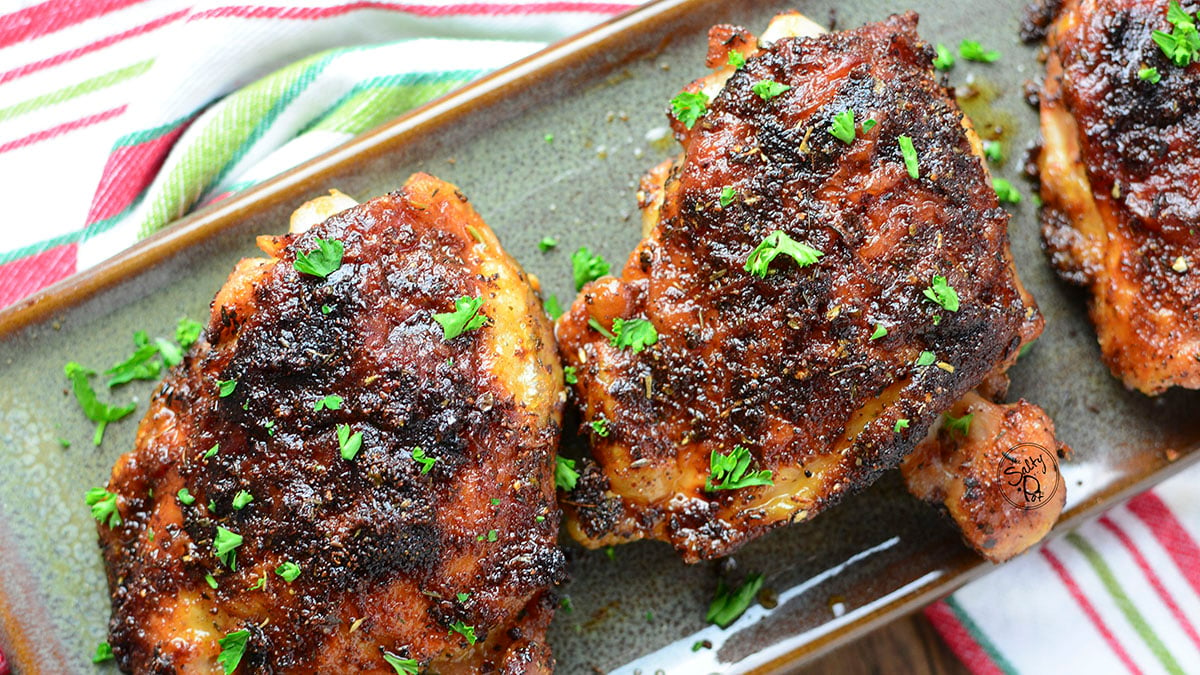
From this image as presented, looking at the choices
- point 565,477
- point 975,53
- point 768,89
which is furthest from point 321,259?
point 975,53

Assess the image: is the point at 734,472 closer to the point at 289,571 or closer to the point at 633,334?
the point at 633,334

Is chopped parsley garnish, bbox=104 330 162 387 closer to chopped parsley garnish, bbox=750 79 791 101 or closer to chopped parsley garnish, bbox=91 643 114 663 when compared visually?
chopped parsley garnish, bbox=91 643 114 663

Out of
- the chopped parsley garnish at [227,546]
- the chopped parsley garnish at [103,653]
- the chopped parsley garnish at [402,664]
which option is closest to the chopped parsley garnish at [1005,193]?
the chopped parsley garnish at [402,664]

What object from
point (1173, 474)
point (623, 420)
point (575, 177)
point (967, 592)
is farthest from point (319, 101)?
point (1173, 474)

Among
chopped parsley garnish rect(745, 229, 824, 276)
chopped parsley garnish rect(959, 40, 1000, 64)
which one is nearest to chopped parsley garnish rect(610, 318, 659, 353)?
chopped parsley garnish rect(745, 229, 824, 276)

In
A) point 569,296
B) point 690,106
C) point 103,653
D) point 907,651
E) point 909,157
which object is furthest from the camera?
point 907,651

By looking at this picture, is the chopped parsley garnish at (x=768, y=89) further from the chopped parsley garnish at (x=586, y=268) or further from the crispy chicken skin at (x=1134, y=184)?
the crispy chicken skin at (x=1134, y=184)

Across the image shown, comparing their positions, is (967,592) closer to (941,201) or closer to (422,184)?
(941,201)
